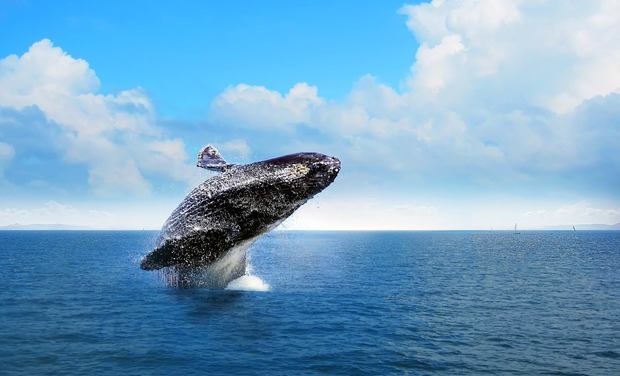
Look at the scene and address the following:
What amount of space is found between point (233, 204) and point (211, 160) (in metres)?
2.18

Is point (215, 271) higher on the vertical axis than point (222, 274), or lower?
higher

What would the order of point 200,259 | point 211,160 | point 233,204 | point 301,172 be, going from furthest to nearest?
point 200,259, point 211,160, point 233,204, point 301,172

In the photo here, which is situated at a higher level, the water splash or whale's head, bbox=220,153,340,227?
whale's head, bbox=220,153,340,227

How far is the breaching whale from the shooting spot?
17141mm

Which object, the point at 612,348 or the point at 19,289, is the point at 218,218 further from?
the point at 19,289

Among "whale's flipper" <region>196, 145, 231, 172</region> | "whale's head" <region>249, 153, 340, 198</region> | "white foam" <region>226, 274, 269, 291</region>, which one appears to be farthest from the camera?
"white foam" <region>226, 274, 269, 291</region>

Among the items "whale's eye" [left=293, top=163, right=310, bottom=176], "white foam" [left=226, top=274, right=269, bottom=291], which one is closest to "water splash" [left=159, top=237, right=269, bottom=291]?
"white foam" [left=226, top=274, right=269, bottom=291]

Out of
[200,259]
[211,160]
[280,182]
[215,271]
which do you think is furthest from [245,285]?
[280,182]

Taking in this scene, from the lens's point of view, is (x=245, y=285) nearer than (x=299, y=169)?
No

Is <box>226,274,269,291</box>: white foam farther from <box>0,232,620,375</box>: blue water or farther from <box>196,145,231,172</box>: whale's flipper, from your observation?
<box>196,145,231,172</box>: whale's flipper

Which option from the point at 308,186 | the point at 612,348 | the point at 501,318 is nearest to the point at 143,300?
the point at 308,186

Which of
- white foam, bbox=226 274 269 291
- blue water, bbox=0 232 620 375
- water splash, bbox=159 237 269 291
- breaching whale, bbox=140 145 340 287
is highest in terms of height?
breaching whale, bbox=140 145 340 287

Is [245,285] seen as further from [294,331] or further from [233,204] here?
[233,204]

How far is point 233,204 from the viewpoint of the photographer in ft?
60.6
